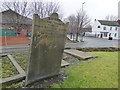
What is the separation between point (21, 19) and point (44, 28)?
13428 mm

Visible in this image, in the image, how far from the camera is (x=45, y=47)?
108 inches

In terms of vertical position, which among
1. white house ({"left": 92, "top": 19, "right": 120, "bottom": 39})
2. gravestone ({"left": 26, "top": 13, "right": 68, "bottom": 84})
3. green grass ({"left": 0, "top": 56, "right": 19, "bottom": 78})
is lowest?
green grass ({"left": 0, "top": 56, "right": 19, "bottom": 78})

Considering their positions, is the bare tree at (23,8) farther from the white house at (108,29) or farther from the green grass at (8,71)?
the white house at (108,29)

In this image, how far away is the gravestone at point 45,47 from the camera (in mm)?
2432

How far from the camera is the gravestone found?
7.98ft

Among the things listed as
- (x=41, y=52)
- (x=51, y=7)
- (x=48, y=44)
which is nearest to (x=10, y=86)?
(x=41, y=52)

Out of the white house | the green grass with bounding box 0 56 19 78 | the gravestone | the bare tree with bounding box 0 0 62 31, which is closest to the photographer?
the gravestone

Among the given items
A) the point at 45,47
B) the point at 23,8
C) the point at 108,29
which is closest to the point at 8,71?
the point at 45,47

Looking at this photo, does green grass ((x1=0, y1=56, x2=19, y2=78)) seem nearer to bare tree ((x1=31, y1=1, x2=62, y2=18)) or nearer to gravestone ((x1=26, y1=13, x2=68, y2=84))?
gravestone ((x1=26, y1=13, x2=68, y2=84))

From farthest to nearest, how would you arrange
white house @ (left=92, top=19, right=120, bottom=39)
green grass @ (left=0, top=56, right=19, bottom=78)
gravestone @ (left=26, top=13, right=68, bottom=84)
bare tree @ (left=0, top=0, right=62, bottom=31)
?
1. white house @ (left=92, top=19, right=120, bottom=39)
2. bare tree @ (left=0, top=0, right=62, bottom=31)
3. green grass @ (left=0, top=56, right=19, bottom=78)
4. gravestone @ (left=26, top=13, right=68, bottom=84)

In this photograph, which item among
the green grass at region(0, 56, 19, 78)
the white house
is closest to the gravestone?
the green grass at region(0, 56, 19, 78)

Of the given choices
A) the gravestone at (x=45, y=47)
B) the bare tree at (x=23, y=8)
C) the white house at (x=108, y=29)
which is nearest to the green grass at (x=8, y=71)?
the gravestone at (x=45, y=47)

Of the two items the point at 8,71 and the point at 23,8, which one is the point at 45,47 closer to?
the point at 8,71

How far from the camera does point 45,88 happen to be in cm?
246
